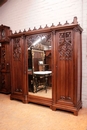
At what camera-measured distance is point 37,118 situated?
8.46 feet

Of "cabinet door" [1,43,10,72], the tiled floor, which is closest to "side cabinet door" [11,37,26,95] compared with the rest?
the tiled floor

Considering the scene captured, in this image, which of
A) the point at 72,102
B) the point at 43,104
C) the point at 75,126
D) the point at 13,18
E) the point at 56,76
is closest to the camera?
the point at 75,126

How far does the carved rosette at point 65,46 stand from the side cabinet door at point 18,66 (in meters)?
1.16

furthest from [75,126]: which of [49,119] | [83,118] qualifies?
[49,119]

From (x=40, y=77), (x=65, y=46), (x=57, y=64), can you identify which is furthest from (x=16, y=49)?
(x=65, y=46)

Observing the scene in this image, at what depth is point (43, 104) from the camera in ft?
10.5

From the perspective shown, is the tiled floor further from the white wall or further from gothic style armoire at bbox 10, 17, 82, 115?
the white wall

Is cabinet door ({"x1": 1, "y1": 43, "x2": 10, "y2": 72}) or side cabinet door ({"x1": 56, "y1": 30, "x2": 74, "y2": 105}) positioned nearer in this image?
side cabinet door ({"x1": 56, "y1": 30, "x2": 74, "y2": 105})

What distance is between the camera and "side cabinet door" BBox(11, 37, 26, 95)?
3.49 m

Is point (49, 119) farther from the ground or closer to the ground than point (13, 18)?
closer to the ground

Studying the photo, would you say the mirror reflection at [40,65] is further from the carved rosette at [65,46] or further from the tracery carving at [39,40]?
the carved rosette at [65,46]

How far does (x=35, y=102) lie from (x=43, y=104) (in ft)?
0.85

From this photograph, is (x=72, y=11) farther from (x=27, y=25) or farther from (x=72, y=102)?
(x=72, y=102)

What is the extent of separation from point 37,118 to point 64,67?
1.30m
